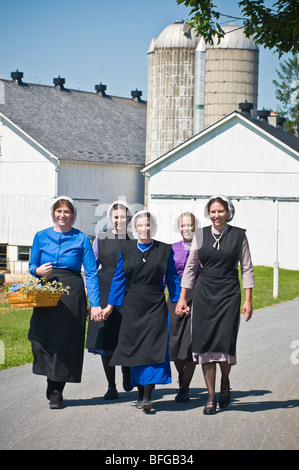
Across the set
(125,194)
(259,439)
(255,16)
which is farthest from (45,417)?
(125,194)

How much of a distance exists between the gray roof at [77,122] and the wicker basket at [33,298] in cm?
3423

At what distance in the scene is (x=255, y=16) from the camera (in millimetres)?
9359

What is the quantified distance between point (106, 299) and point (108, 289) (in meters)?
0.11

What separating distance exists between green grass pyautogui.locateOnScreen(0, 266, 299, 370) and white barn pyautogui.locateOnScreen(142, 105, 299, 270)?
4.62 ft

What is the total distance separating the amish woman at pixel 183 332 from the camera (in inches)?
348

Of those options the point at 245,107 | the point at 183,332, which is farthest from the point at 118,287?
the point at 245,107

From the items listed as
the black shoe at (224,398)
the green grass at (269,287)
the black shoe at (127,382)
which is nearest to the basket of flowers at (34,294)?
the black shoe at (127,382)

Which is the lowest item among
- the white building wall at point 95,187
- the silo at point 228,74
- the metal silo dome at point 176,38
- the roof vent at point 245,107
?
the white building wall at point 95,187

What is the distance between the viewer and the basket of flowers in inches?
321

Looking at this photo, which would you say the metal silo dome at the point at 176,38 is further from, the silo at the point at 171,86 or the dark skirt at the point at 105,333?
the dark skirt at the point at 105,333

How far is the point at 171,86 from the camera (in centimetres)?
4172

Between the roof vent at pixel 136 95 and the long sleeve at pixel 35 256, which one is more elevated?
the roof vent at pixel 136 95
